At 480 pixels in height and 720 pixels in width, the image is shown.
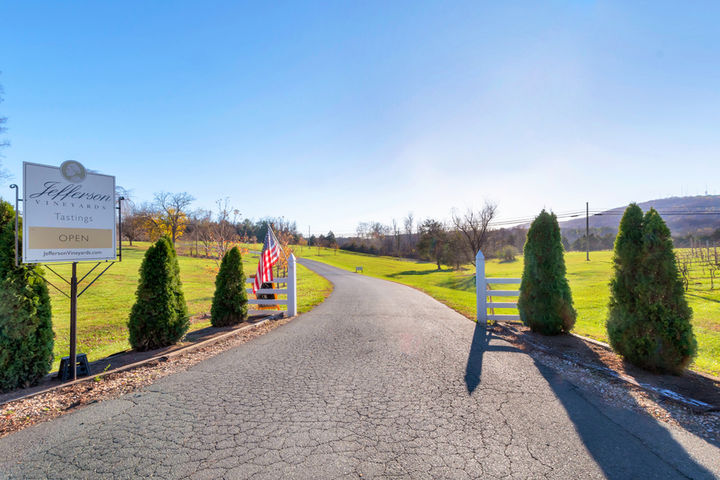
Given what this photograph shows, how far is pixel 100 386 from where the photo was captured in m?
4.02

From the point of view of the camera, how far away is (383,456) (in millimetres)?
2568

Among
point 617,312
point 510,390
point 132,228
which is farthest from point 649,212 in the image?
point 132,228

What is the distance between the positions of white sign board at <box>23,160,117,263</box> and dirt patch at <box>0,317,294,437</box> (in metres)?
1.73

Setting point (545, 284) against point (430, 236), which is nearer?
point (545, 284)

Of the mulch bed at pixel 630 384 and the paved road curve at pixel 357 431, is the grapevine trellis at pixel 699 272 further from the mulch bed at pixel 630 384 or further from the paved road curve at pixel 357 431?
the paved road curve at pixel 357 431

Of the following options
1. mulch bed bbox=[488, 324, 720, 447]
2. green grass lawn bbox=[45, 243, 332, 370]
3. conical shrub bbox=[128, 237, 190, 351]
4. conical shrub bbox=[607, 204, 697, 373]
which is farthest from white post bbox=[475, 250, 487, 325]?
conical shrub bbox=[128, 237, 190, 351]

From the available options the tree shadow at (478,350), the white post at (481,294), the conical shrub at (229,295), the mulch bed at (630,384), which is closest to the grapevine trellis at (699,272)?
the white post at (481,294)

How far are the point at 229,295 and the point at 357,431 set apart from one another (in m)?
5.87

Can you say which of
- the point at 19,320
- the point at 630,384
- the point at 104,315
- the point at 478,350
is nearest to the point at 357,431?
the point at 478,350

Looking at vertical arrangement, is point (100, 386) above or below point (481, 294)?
below

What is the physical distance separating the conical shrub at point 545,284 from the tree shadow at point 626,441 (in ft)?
8.41

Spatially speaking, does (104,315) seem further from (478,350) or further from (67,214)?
(478,350)

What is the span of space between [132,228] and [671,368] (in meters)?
69.6

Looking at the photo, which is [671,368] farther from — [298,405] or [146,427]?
[146,427]
